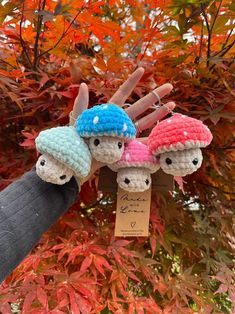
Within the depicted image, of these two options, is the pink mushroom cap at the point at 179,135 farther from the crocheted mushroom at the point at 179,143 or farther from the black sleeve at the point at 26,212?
the black sleeve at the point at 26,212

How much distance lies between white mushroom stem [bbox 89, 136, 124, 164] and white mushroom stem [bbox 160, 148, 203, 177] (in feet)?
0.20

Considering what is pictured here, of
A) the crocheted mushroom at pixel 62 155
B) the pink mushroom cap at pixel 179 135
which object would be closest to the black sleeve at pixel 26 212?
the crocheted mushroom at pixel 62 155

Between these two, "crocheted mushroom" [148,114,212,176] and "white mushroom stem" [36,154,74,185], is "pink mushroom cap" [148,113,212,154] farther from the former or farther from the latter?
"white mushroom stem" [36,154,74,185]

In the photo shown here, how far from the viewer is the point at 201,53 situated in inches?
35.6

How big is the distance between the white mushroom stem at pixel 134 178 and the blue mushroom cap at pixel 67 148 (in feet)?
0.19

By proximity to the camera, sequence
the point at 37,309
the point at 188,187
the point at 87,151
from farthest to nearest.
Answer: the point at 188,187 < the point at 37,309 < the point at 87,151

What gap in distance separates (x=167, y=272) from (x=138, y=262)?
0.10m

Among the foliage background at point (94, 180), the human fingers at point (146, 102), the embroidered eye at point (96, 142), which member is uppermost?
the human fingers at point (146, 102)

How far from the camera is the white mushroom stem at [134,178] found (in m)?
0.50

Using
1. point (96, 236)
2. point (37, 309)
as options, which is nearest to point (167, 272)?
point (96, 236)

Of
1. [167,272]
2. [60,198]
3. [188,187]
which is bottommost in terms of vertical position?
[167,272]

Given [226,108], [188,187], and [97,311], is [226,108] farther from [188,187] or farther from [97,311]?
[97,311]

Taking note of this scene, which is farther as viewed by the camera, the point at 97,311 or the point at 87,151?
the point at 97,311

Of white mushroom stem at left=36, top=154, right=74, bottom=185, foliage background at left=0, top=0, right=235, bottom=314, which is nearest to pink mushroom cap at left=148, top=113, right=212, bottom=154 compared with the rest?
white mushroom stem at left=36, top=154, right=74, bottom=185
